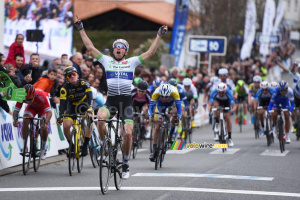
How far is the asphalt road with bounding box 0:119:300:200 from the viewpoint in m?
10.3

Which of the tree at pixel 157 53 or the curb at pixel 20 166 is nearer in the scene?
the curb at pixel 20 166

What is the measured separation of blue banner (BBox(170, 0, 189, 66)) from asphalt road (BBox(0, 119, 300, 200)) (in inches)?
722

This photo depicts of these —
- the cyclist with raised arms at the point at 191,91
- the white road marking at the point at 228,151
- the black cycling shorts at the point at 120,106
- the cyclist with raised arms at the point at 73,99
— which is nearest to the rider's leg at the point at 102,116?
the black cycling shorts at the point at 120,106

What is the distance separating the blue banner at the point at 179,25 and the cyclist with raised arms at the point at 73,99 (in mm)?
22302

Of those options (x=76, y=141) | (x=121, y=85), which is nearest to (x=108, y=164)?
(x=121, y=85)

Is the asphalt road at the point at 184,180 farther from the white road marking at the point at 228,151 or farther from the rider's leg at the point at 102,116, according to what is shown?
the rider's leg at the point at 102,116

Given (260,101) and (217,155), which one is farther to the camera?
(260,101)

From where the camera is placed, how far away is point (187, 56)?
56375 millimetres

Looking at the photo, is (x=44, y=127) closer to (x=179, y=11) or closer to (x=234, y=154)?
(x=234, y=154)

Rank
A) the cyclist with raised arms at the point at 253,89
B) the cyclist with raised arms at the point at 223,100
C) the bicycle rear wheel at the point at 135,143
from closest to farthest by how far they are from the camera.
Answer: the bicycle rear wheel at the point at 135,143, the cyclist with raised arms at the point at 223,100, the cyclist with raised arms at the point at 253,89

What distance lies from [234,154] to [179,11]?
61.3 ft

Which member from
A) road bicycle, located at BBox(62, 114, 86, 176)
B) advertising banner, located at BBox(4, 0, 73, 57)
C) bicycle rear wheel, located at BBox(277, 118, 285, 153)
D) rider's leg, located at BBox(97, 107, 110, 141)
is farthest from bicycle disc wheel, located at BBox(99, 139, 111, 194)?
advertising banner, located at BBox(4, 0, 73, 57)

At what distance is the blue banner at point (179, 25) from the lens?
35188 millimetres

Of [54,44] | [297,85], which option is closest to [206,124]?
[54,44]
